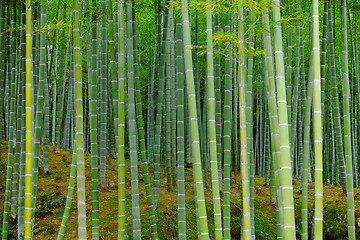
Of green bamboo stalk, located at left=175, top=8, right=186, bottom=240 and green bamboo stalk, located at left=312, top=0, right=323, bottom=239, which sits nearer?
green bamboo stalk, located at left=312, top=0, right=323, bottom=239

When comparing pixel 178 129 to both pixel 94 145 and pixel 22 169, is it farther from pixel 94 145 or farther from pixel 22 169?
pixel 22 169

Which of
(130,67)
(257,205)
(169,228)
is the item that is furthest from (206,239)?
(257,205)

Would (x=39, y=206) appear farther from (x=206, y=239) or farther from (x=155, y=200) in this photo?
(x=206, y=239)

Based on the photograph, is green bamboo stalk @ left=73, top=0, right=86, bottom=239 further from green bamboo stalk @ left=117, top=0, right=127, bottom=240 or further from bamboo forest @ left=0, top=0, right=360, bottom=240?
green bamboo stalk @ left=117, top=0, right=127, bottom=240

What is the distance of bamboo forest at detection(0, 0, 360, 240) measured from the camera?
2779mm

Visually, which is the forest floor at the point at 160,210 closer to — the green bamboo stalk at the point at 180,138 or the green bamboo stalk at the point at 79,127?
the green bamboo stalk at the point at 180,138

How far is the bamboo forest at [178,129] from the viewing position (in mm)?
2779

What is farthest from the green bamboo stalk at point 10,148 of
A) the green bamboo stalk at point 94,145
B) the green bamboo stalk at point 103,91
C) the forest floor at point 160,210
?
the green bamboo stalk at point 94,145

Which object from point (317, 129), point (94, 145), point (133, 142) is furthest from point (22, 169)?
point (317, 129)

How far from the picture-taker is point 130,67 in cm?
350

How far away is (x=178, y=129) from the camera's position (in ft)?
12.2

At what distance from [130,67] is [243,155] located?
1.42 meters

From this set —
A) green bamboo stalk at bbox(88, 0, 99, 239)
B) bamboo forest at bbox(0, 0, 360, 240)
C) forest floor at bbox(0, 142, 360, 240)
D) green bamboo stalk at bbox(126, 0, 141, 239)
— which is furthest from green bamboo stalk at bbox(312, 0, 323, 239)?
forest floor at bbox(0, 142, 360, 240)

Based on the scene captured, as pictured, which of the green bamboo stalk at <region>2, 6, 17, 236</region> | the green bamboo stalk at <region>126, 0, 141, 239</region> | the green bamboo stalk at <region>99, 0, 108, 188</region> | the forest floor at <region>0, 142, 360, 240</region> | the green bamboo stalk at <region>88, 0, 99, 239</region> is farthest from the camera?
the forest floor at <region>0, 142, 360, 240</region>
